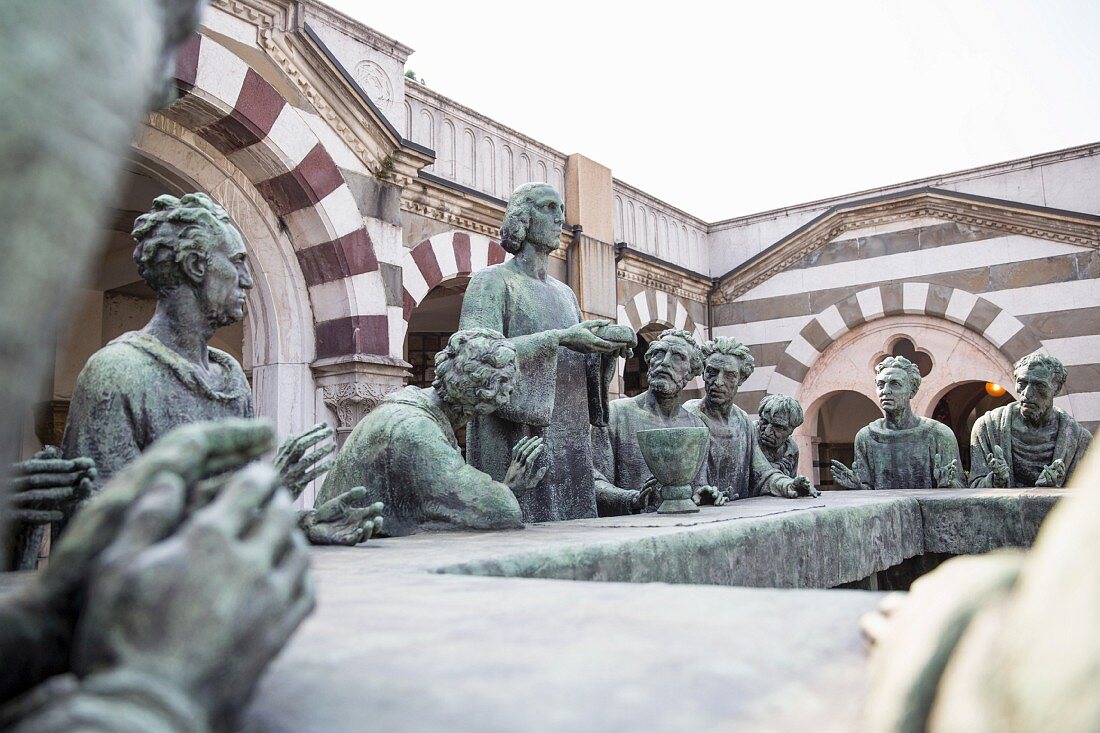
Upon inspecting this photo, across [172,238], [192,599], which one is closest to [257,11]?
[172,238]

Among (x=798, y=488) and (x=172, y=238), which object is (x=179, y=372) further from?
(x=798, y=488)

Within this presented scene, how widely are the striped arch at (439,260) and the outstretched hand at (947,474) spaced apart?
3860 millimetres

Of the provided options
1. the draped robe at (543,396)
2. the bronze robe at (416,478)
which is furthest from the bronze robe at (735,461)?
the bronze robe at (416,478)

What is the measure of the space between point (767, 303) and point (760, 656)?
37.3 ft

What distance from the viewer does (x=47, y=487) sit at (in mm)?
2199

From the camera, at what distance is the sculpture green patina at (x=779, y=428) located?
730 cm

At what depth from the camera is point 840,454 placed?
16.1m

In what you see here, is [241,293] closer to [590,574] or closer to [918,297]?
[590,574]

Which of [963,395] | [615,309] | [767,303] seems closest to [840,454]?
[963,395]

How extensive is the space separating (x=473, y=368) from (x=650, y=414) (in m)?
2.18

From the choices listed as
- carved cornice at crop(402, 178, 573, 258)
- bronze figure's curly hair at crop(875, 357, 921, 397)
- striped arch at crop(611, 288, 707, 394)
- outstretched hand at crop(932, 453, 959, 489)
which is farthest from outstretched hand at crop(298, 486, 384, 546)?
striped arch at crop(611, 288, 707, 394)

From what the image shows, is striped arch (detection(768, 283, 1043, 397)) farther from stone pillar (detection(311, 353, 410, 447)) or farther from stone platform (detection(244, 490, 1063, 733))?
stone platform (detection(244, 490, 1063, 733))

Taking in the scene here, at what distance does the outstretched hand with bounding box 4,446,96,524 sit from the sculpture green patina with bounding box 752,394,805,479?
18.7 ft

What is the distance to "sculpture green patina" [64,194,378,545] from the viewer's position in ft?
8.09
